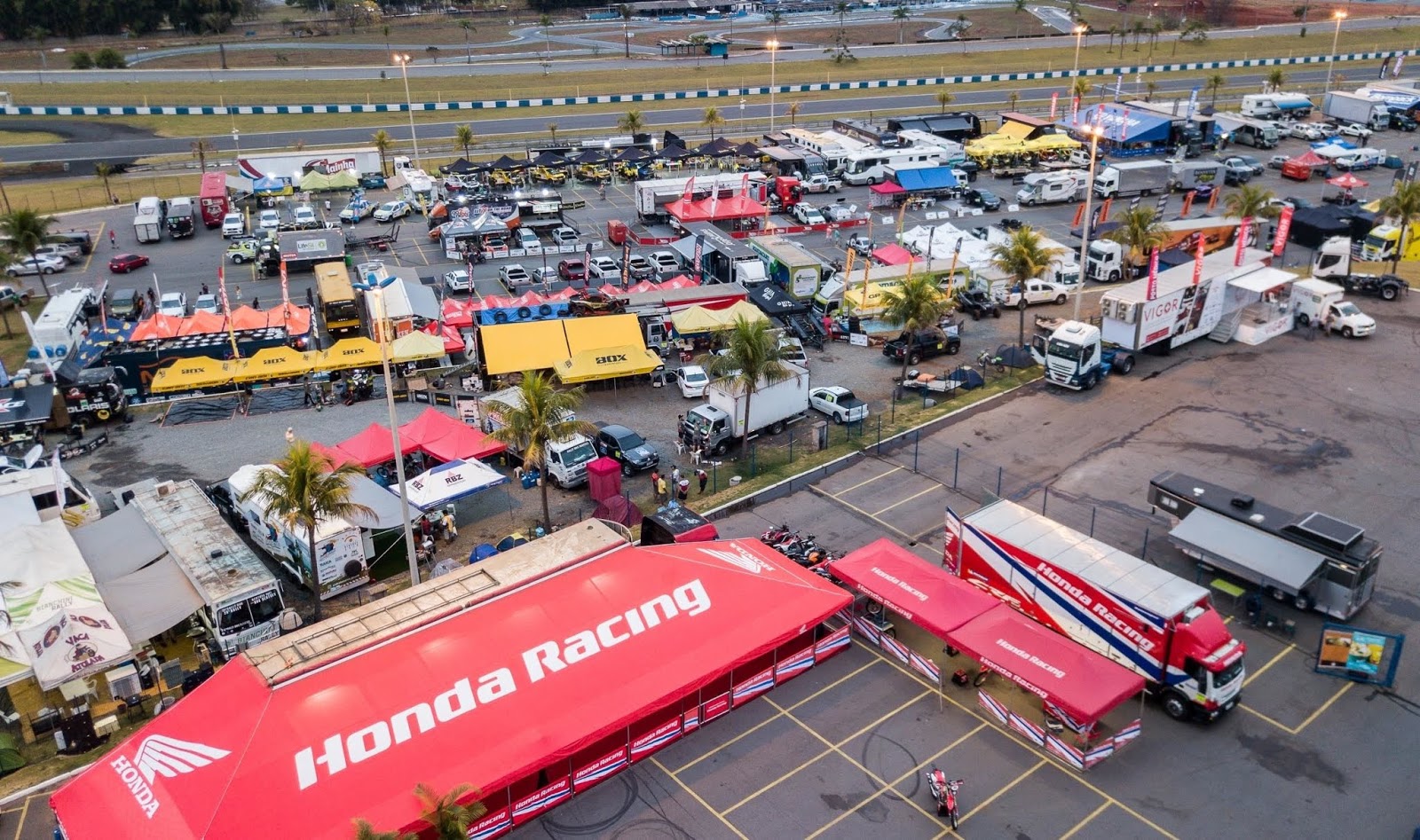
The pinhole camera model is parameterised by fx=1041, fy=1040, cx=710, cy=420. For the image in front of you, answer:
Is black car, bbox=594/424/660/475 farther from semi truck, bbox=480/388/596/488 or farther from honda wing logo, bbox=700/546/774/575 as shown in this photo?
honda wing logo, bbox=700/546/774/575

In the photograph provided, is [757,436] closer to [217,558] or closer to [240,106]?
[217,558]

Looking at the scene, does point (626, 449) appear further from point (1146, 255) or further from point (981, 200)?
point (981, 200)

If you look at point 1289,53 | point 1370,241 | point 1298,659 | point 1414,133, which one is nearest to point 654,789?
point 1298,659

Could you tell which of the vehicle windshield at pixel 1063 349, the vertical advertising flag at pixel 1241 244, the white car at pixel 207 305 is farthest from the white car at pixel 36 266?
the vertical advertising flag at pixel 1241 244

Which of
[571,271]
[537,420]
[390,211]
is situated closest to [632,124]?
[390,211]

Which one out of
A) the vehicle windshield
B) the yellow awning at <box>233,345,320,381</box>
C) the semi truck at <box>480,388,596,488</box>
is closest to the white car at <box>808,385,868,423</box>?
the vehicle windshield

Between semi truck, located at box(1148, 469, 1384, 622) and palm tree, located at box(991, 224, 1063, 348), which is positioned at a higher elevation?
palm tree, located at box(991, 224, 1063, 348)
